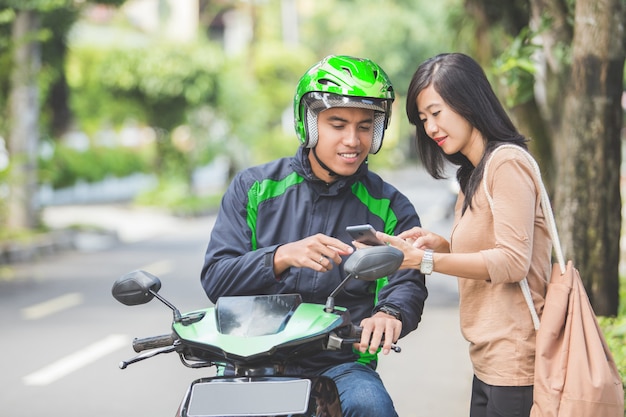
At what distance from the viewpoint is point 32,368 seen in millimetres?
7887

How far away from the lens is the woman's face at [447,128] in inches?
127

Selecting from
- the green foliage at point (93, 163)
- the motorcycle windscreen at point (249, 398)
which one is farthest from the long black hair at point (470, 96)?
the green foliage at point (93, 163)

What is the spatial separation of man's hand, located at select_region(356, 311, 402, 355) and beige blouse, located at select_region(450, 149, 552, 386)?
0.30 m

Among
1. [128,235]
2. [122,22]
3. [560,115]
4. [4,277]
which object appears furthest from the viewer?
[122,22]

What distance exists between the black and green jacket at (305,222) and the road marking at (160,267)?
34.0 feet

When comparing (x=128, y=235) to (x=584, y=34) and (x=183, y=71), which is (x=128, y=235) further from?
(x=584, y=34)

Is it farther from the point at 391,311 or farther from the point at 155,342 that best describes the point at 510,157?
the point at 155,342

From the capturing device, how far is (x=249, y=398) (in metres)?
2.63

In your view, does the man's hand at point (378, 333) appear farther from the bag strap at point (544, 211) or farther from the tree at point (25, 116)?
the tree at point (25, 116)

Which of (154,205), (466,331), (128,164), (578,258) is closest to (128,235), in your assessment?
(154,205)

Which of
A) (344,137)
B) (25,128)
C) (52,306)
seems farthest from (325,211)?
(25,128)

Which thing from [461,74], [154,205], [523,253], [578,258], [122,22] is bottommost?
[154,205]

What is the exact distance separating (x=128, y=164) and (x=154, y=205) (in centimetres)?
689

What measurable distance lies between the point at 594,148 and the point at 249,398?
4365 mm
